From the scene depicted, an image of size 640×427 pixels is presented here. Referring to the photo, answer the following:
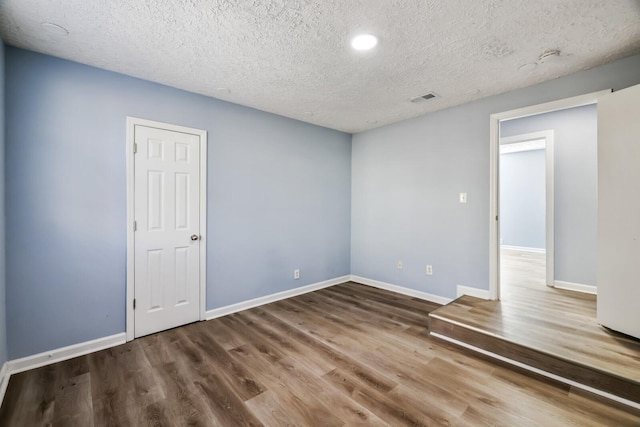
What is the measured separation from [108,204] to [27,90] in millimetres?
1047

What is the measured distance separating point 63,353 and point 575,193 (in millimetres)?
6008

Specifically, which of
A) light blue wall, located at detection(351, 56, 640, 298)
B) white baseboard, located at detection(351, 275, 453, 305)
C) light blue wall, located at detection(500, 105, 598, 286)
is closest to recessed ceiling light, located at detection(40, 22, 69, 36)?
light blue wall, located at detection(351, 56, 640, 298)

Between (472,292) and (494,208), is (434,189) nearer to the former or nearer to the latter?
(494,208)

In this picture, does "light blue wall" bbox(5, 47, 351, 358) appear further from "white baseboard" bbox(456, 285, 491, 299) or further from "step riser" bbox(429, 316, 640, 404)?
"white baseboard" bbox(456, 285, 491, 299)

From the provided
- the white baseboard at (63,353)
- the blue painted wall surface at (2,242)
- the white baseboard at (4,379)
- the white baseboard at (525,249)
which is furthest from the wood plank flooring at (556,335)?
the white baseboard at (525,249)

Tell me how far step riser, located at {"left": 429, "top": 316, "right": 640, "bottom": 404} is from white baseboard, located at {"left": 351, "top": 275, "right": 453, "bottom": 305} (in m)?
1.01

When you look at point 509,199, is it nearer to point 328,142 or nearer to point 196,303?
point 328,142

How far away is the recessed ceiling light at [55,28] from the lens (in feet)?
6.32

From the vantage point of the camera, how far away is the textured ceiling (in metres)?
1.78

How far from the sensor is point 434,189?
12.4 ft

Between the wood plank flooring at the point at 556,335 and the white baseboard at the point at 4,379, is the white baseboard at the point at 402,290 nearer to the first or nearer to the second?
the wood plank flooring at the point at 556,335

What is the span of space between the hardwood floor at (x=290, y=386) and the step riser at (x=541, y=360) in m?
0.12

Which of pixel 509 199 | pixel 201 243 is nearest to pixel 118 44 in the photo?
pixel 201 243

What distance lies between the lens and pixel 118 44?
216 cm
